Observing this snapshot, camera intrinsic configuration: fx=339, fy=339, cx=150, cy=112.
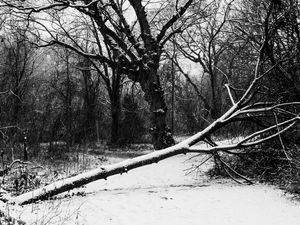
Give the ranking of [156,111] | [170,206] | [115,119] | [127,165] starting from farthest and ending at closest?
1. [115,119]
2. [156,111]
3. [127,165]
4. [170,206]

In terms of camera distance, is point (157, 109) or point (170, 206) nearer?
point (170, 206)

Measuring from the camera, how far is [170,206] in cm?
709

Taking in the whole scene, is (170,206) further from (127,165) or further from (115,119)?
(115,119)

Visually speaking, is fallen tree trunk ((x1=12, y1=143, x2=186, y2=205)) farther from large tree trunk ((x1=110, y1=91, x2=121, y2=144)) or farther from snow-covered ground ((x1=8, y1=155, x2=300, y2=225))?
large tree trunk ((x1=110, y1=91, x2=121, y2=144))

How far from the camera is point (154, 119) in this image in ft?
50.1

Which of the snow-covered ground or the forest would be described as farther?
the forest

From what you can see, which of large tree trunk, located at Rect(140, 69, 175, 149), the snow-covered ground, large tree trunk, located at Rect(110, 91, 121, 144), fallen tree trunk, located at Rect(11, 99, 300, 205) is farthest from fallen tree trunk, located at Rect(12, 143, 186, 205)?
large tree trunk, located at Rect(110, 91, 121, 144)

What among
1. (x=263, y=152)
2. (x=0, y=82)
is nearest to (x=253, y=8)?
(x=263, y=152)

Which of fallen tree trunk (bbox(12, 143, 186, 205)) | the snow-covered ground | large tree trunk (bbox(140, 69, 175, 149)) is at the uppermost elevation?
large tree trunk (bbox(140, 69, 175, 149))

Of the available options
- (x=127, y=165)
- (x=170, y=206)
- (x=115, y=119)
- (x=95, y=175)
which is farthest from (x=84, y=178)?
(x=115, y=119)

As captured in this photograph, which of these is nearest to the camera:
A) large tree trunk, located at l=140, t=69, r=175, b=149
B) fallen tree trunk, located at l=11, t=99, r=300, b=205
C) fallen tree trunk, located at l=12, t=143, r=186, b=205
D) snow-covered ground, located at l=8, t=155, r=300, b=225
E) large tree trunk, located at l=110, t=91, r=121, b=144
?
snow-covered ground, located at l=8, t=155, r=300, b=225

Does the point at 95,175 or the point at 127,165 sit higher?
the point at 127,165

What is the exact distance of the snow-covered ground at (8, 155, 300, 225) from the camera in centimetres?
599

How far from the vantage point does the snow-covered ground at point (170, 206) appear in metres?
5.99
